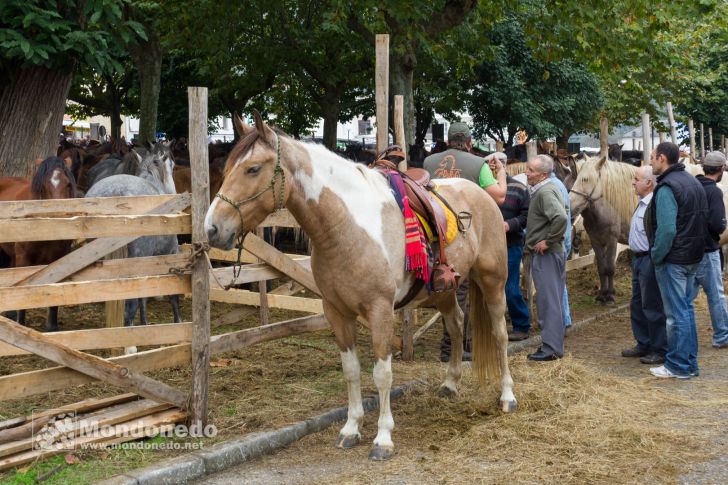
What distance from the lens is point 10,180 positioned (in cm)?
1003

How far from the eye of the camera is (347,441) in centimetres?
593

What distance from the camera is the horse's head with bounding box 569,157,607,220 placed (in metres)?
11.8

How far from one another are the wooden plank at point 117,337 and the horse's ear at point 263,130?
59.6 inches

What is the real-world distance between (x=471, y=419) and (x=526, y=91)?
25.5m

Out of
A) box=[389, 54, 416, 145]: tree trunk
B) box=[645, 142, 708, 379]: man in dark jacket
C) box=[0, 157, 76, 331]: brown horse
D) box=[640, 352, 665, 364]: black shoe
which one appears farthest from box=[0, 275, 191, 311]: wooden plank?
box=[389, 54, 416, 145]: tree trunk

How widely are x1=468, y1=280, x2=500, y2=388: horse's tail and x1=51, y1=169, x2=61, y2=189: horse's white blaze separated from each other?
4531mm

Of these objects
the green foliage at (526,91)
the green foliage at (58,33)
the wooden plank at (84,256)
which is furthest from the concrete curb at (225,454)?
the green foliage at (526,91)

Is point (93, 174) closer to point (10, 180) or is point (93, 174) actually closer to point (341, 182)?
point (10, 180)

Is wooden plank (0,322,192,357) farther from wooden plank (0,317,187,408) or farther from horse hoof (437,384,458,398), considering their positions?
horse hoof (437,384,458,398)

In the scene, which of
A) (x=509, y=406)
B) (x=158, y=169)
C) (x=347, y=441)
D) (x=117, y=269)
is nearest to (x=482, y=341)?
(x=509, y=406)

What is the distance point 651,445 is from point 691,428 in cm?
73

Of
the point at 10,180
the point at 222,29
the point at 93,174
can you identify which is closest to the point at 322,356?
the point at 10,180

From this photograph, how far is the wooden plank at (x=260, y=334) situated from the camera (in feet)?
20.3

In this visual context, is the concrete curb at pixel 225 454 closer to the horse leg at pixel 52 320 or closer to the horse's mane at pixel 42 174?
the horse leg at pixel 52 320
